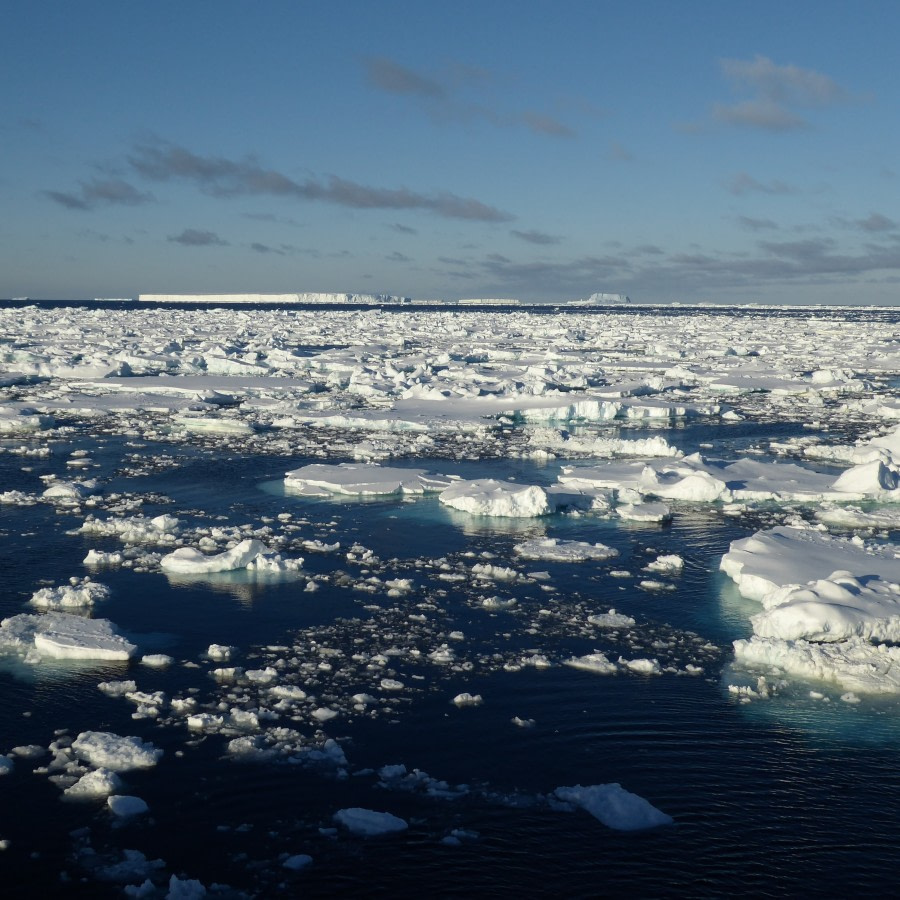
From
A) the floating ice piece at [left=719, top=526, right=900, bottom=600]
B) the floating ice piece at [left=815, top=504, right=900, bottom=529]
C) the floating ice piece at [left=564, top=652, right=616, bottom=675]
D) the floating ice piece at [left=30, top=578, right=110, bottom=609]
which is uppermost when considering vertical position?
the floating ice piece at [left=815, top=504, right=900, bottom=529]

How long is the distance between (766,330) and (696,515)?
221 feet

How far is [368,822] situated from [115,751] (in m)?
2.45

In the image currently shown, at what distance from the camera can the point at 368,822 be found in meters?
7.44

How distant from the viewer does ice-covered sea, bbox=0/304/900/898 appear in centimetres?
721

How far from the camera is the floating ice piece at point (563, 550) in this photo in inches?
566

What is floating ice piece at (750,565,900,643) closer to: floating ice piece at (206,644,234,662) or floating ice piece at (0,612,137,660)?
floating ice piece at (206,644,234,662)

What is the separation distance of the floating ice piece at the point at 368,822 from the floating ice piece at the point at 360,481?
1098cm

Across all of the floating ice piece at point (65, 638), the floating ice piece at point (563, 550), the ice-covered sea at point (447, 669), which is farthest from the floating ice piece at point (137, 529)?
the floating ice piece at point (563, 550)

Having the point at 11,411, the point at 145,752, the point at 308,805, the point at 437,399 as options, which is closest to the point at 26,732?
the point at 145,752

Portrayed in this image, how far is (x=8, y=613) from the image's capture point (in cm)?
1160

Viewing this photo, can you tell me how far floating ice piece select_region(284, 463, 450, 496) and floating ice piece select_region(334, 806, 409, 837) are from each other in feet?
36.0

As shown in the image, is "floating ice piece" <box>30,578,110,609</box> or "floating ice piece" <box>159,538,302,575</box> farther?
"floating ice piece" <box>159,538,302,575</box>

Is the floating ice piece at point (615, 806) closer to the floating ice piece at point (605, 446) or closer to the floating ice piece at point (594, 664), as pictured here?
the floating ice piece at point (594, 664)

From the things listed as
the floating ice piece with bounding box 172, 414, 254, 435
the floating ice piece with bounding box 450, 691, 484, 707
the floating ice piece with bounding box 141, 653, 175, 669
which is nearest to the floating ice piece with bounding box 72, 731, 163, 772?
the floating ice piece with bounding box 141, 653, 175, 669
